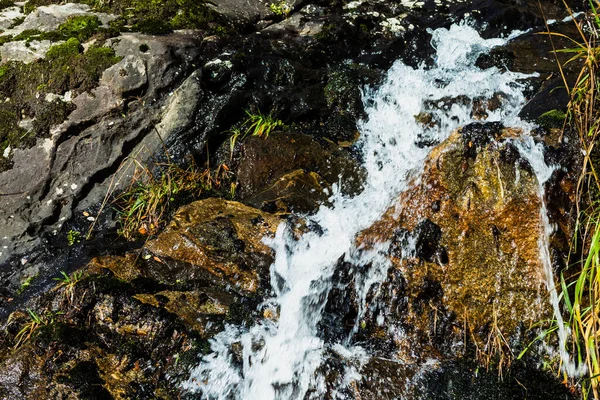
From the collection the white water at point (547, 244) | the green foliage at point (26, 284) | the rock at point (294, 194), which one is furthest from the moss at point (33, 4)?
the white water at point (547, 244)

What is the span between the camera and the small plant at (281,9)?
8130mm

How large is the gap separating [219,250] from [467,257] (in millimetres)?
2467

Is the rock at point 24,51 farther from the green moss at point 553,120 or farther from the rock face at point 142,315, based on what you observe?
the green moss at point 553,120

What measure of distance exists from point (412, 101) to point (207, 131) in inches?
119

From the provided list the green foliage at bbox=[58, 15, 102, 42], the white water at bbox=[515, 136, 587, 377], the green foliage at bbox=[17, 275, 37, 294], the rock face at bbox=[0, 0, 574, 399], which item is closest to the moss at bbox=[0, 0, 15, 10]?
the rock face at bbox=[0, 0, 574, 399]

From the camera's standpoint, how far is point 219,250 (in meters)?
4.84

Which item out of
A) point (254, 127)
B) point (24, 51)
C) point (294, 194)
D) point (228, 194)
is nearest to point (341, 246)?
point (294, 194)

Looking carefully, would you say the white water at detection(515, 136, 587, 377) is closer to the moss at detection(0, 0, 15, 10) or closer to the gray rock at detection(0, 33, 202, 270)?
the gray rock at detection(0, 33, 202, 270)

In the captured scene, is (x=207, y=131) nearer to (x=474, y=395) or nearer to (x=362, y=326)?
(x=362, y=326)

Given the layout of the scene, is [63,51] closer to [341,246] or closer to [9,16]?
[9,16]

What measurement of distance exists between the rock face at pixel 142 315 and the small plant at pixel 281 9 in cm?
456

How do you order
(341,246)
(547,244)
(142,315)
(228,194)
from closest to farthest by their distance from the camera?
1. (547,244)
2. (142,315)
3. (341,246)
4. (228,194)

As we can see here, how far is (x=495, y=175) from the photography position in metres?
3.82

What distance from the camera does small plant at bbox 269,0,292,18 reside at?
8130 millimetres
